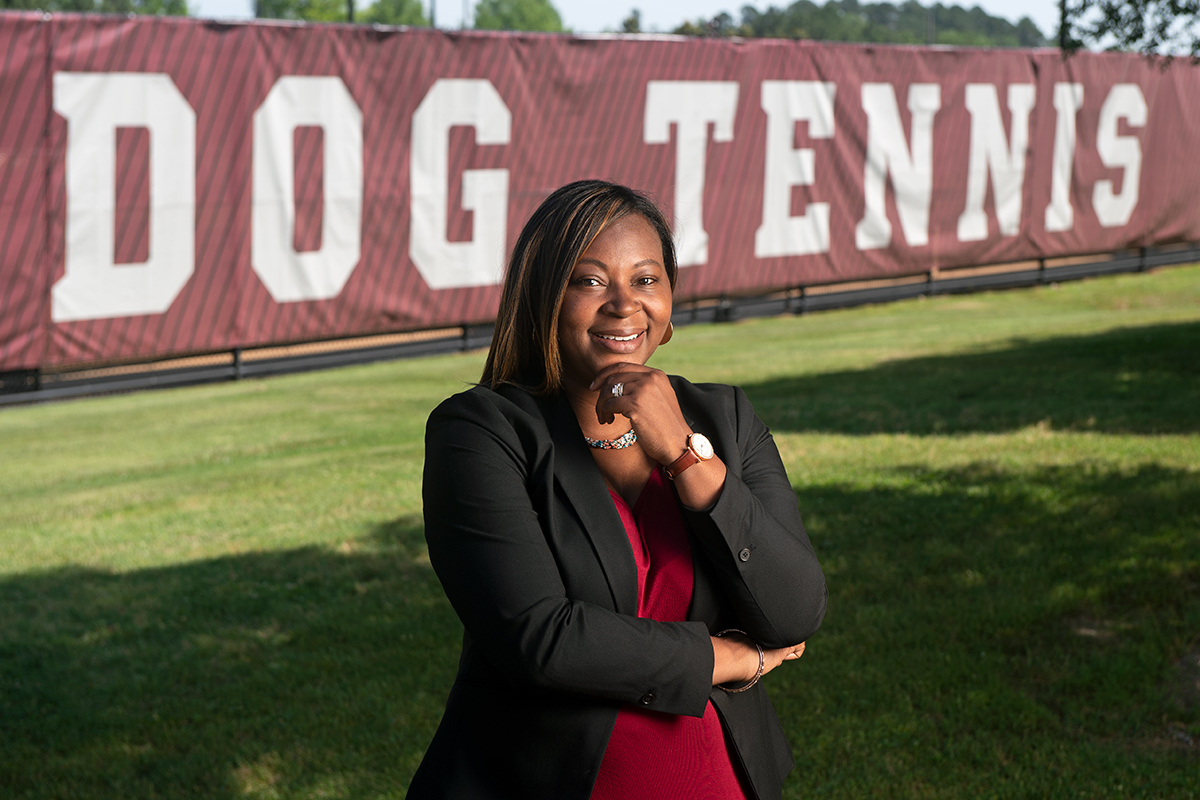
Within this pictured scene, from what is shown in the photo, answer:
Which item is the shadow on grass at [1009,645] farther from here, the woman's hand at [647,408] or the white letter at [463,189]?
the white letter at [463,189]

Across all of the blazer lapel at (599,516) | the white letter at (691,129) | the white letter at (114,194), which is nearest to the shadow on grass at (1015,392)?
the white letter at (691,129)

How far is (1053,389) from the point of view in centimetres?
977

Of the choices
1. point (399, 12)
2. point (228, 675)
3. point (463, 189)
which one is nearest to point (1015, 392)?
point (228, 675)

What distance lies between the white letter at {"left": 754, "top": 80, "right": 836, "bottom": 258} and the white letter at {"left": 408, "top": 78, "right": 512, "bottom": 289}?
4.69 metres

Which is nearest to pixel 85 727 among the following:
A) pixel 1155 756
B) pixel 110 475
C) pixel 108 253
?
pixel 1155 756

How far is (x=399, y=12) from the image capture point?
4675 inches

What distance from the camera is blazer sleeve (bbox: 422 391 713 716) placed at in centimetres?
196

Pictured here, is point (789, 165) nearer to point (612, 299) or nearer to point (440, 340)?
point (440, 340)

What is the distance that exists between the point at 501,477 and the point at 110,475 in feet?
28.4

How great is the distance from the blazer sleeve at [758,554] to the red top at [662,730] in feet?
0.29

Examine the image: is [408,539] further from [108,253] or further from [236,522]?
[108,253]

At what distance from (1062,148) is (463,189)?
11.9 meters

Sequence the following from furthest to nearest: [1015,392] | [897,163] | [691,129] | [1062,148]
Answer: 1. [1062,148]
2. [897,163]
3. [691,129]
4. [1015,392]

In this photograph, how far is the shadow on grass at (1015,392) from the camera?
8.42m
